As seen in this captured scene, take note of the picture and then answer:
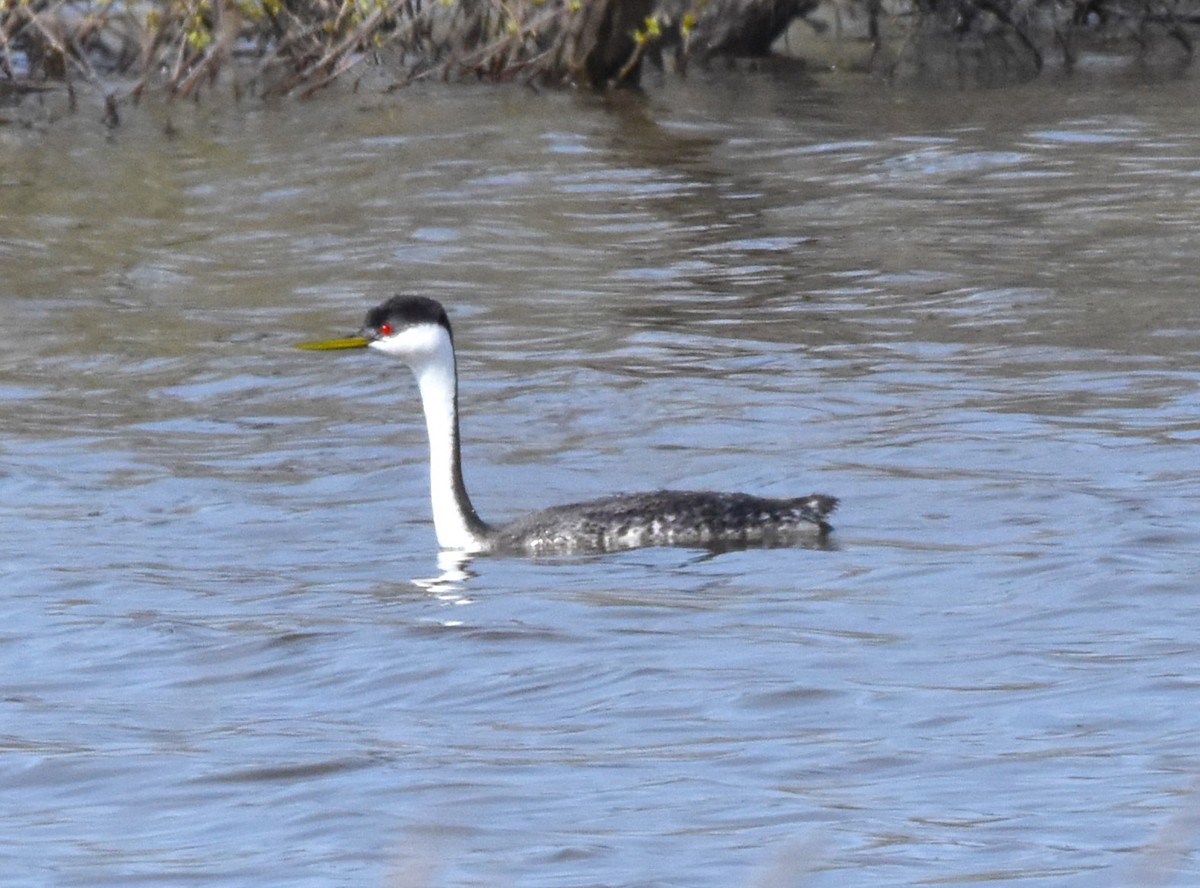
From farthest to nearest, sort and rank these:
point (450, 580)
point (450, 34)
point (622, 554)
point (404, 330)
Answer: point (450, 34)
point (404, 330)
point (622, 554)
point (450, 580)

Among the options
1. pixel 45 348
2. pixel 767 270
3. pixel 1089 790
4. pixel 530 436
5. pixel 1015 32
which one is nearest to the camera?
pixel 1089 790

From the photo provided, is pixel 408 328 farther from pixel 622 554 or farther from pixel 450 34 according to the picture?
pixel 450 34

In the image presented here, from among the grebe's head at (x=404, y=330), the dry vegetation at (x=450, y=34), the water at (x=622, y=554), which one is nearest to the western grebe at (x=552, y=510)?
the grebe's head at (x=404, y=330)

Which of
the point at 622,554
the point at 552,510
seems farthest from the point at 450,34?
the point at 622,554

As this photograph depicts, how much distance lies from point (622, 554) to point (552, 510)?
36cm

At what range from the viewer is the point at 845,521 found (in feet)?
32.3

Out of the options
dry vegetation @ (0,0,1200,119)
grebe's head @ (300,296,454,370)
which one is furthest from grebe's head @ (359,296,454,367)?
dry vegetation @ (0,0,1200,119)

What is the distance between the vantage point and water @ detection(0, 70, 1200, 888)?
6.23 meters

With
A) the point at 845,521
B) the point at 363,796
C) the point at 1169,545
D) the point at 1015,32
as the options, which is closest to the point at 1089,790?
the point at 363,796

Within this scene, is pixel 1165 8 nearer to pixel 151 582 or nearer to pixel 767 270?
pixel 767 270

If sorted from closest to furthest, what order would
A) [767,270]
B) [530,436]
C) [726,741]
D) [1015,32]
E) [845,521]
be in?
[726,741], [845,521], [530,436], [767,270], [1015,32]

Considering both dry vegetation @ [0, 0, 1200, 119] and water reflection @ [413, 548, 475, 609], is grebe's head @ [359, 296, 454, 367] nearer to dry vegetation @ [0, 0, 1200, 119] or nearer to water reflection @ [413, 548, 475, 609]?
water reflection @ [413, 548, 475, 609]

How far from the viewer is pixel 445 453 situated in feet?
32.1

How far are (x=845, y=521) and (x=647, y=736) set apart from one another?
3024 mm
